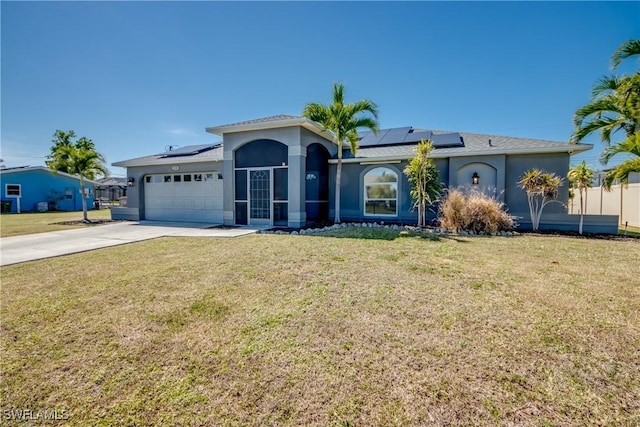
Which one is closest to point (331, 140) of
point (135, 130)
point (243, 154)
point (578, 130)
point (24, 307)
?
point (243, 154)

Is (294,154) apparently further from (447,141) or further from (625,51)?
(625,51)

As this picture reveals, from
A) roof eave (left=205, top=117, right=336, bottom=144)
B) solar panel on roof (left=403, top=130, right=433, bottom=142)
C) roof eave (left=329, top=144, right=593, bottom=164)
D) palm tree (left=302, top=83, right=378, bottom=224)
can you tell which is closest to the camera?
roof eave (left=329, top=144, right=593, bottom=164)

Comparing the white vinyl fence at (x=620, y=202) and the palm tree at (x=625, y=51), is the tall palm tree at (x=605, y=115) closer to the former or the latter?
the palm tree at (x=625, y=51)

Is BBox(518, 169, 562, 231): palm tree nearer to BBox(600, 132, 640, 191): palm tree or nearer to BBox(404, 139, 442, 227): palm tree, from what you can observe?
BBox(600, 132, 640, 191): palm tree

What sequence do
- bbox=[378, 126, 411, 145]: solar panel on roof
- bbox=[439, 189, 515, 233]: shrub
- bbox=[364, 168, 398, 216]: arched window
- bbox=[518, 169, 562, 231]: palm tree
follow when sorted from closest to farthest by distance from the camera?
bbox=[439, 189, 515, 233]: shrub → bbox=[518, 169, 562, 231]: palm tree → bbox=[364, 168, 398, 216]: arched window → bbox=[378, 126, 411, 145]: solar panel on roof

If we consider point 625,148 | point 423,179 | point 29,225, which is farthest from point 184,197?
point 625,148

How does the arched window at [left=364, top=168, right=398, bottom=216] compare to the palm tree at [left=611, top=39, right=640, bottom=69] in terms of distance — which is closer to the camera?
the palm tree at [left=611, top=39, right=640, bottom=69]

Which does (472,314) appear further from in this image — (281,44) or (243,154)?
(281,44)

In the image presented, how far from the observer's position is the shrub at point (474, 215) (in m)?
10.0

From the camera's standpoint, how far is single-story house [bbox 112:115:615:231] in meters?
11.6

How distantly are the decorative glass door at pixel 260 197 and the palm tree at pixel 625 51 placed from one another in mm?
12620

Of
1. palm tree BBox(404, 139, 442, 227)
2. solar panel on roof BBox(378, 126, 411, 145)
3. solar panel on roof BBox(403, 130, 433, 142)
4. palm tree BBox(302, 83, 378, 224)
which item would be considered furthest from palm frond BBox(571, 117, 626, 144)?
palm tree BBox(302, 83, 378, 224)

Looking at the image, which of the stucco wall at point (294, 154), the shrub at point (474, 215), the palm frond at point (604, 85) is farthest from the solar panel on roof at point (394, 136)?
the palm frond at point (604, 85)

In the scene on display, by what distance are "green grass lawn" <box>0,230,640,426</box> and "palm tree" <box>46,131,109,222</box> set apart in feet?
44.6
